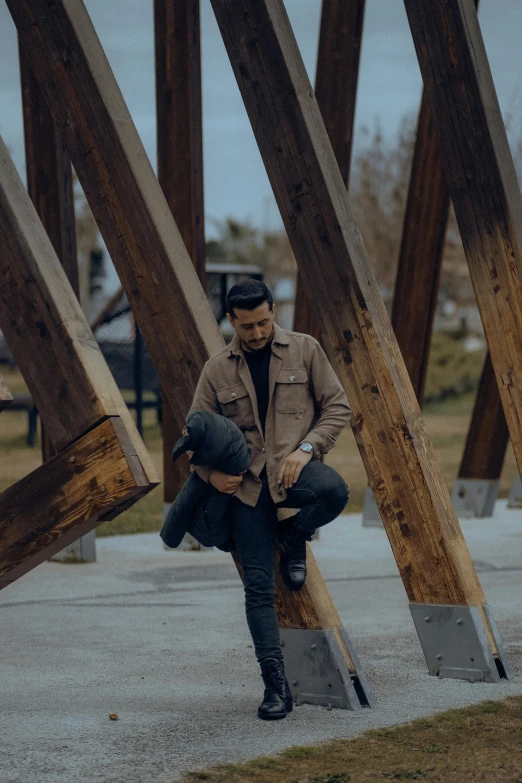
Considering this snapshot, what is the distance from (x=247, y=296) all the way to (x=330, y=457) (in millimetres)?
13516

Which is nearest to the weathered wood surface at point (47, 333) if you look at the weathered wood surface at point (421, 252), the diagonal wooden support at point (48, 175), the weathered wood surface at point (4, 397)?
the weathered wood surface at point (4, 397)

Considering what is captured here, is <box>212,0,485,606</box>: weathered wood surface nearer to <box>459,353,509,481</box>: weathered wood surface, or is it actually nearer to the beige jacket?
the beige jacket

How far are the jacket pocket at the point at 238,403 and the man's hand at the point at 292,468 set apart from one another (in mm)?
249

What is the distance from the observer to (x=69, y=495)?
4227 millimetres

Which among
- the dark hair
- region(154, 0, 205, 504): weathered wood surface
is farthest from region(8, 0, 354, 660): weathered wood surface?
region(154, 0, 205, 504): weathered wood surface

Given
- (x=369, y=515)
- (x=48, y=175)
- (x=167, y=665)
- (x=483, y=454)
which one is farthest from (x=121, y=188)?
(x=483, y=454)

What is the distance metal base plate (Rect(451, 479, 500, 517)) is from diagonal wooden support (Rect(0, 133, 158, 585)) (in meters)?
7.70

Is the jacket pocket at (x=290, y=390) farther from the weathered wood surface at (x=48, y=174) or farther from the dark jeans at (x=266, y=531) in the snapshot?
the weathered wood surface at (x=48, y=174)

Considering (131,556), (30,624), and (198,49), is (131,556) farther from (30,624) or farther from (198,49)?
(198,49)

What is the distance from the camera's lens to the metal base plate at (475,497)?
11594 mm

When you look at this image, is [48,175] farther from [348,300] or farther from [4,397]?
[4,397]

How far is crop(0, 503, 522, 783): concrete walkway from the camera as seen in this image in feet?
14.2

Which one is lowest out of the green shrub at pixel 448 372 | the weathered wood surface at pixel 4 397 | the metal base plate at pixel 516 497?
the green shrub at pixel 448 372

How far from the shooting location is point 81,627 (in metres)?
6.74
